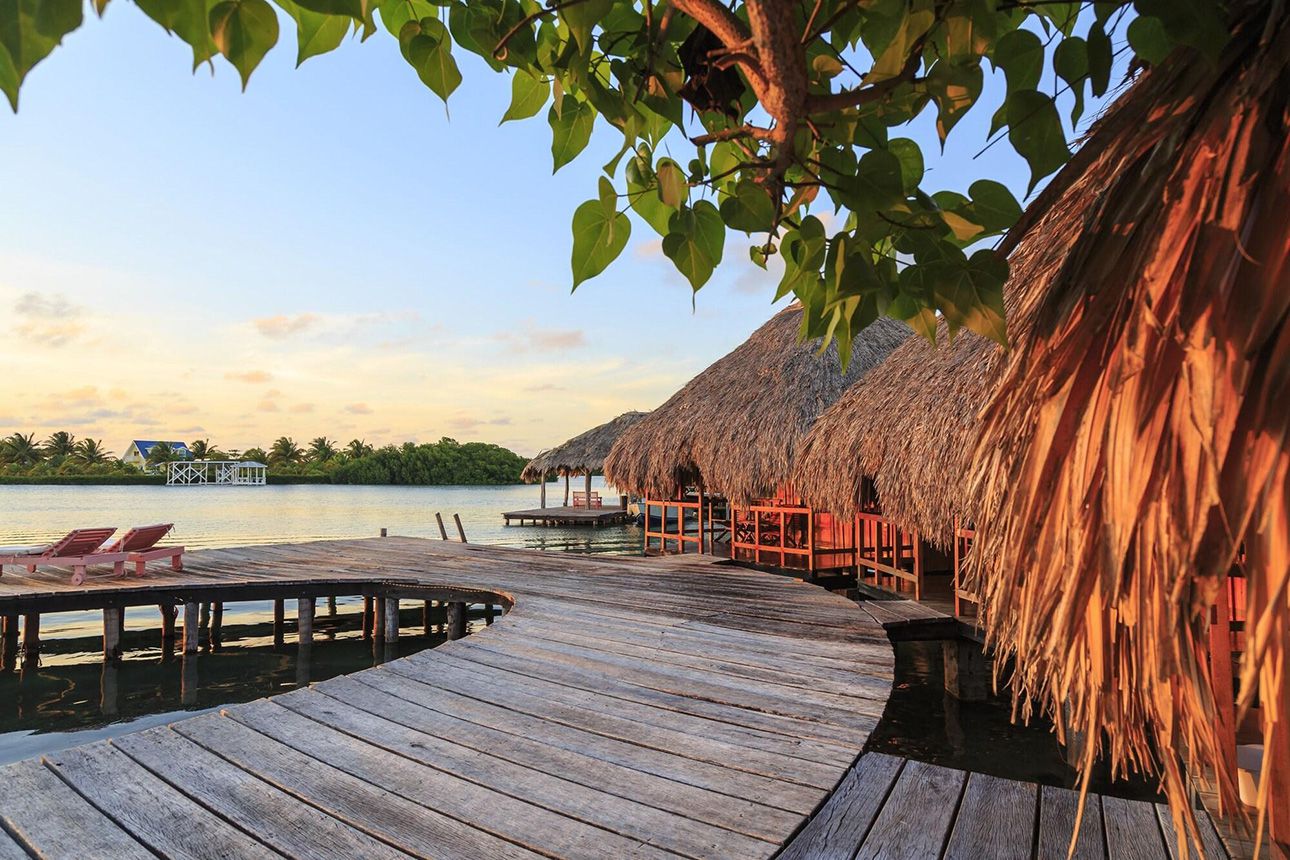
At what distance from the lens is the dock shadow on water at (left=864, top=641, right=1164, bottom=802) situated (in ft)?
15.4

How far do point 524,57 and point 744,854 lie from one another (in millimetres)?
1935

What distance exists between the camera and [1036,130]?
797mm

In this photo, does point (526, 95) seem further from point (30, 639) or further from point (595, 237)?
point (30, 639)

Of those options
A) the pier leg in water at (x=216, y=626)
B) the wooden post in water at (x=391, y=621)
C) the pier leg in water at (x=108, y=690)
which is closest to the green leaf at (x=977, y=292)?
the pier leg in water at (x=108, y=690)

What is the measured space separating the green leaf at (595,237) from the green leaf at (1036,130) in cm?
45

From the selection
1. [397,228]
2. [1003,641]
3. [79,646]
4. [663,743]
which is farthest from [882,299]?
[79,646]

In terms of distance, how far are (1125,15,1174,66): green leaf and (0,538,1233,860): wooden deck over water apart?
192 cm

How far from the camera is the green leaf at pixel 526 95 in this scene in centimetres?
87

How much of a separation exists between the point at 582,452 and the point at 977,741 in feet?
60.3

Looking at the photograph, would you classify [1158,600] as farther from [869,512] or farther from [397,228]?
[397,228]

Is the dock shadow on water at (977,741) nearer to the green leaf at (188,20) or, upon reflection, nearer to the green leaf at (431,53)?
the green leaf at (431,53)

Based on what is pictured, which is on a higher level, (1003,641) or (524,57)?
(524,57)

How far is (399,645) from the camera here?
914 centimetres

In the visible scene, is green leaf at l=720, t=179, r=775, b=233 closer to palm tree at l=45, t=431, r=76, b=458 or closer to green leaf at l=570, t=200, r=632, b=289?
green leaf at l=570, t=200, r=632, b=289
